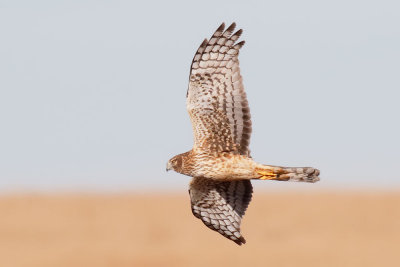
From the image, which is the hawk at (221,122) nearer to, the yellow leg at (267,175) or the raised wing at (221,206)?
the yellow leg at (267,175)

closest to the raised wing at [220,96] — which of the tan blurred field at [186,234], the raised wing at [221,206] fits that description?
the raised wing at [221,206]

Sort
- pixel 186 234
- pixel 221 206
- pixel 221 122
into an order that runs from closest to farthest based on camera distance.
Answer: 1. pixel 221 122
2. pixel 221 206
3. pixel 186 234

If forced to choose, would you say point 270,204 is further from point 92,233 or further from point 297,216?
point 92,233

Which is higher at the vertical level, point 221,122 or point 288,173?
point 221,122

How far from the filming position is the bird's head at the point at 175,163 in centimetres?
1461

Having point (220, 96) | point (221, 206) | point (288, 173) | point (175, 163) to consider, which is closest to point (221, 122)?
point (220, 96)

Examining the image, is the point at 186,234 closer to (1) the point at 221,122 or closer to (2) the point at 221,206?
(2) the point at 221,206

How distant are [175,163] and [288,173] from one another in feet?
4.47

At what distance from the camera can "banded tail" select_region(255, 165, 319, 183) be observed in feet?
47.3

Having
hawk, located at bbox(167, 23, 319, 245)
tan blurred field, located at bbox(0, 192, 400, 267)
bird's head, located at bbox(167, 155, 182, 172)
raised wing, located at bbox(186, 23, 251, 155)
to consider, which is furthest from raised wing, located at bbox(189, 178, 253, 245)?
tan blurred field, located at bbox(0, 192, 400, 267)

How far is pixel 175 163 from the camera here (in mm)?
14633

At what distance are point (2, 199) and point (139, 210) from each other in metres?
5.05

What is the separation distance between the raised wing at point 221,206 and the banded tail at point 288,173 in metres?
0.94

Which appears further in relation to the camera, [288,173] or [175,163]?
[175,163]
